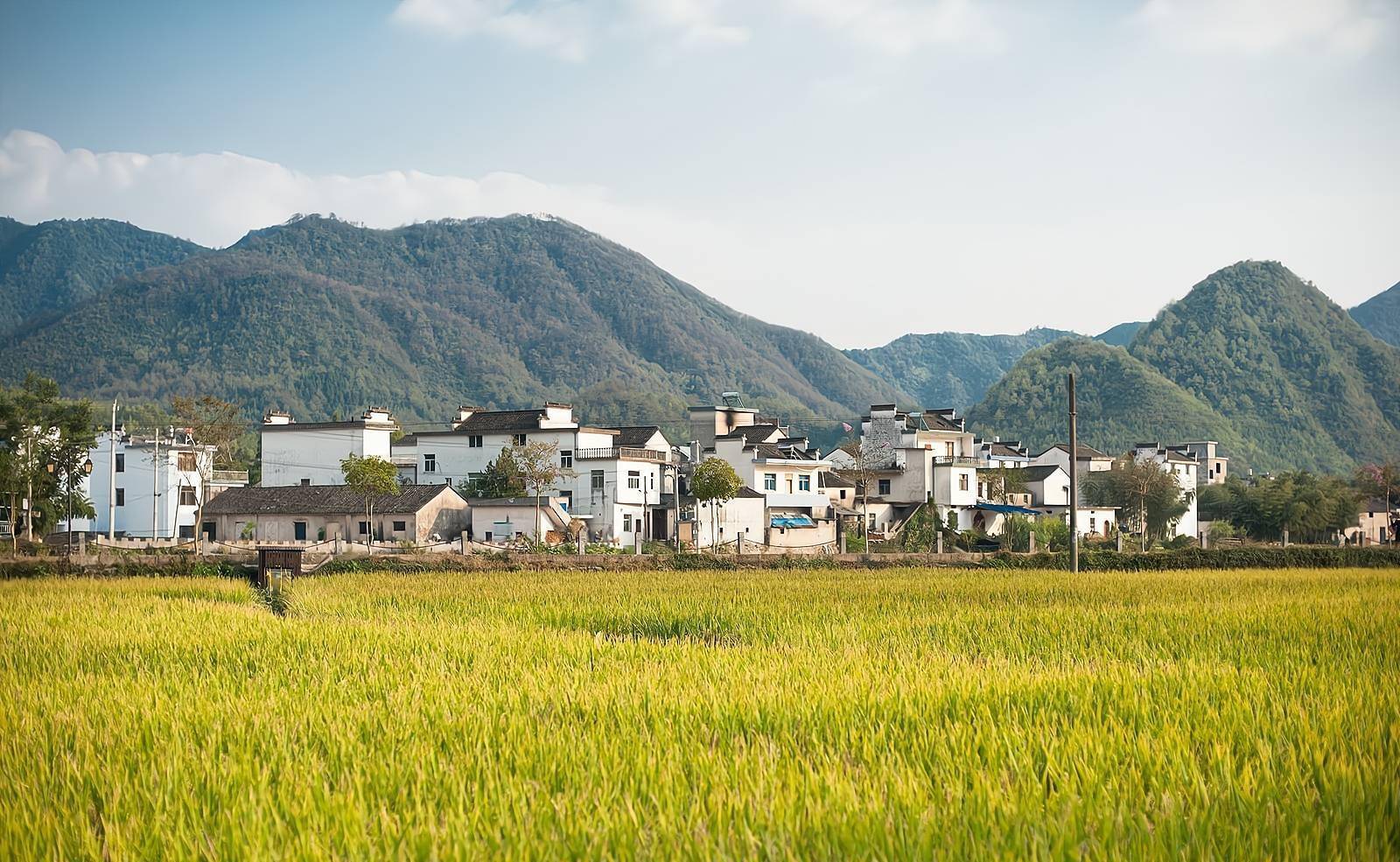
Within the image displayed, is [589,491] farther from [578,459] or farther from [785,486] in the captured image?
[785,486]

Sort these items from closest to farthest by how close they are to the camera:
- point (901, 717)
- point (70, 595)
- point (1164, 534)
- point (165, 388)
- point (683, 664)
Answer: point (901, 717) → point (683, 664) → point (70, 595) → point (1164, 534) → point (165, 388)

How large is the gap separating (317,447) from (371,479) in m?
12.1

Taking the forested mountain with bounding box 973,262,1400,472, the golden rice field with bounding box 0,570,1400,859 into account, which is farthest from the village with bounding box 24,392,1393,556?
the forested mountain with bounding box 973,262,1400,472

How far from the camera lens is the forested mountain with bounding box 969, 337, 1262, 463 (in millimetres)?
115688

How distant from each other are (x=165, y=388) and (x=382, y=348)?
1382 inches

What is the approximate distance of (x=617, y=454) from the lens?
5156 centimetres

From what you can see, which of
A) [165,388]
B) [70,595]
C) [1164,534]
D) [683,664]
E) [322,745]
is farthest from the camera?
[165,388]

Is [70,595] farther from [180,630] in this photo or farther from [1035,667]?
[1035,667]

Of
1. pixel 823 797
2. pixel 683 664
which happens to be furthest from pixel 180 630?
pixel 823 797

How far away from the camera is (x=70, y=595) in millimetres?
20562

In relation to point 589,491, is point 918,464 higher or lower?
higher

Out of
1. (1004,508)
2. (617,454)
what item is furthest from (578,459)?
(1004,508)

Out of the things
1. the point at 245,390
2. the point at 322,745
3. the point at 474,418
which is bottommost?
the point at 322,745

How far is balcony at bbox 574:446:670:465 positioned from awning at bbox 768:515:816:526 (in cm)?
641
